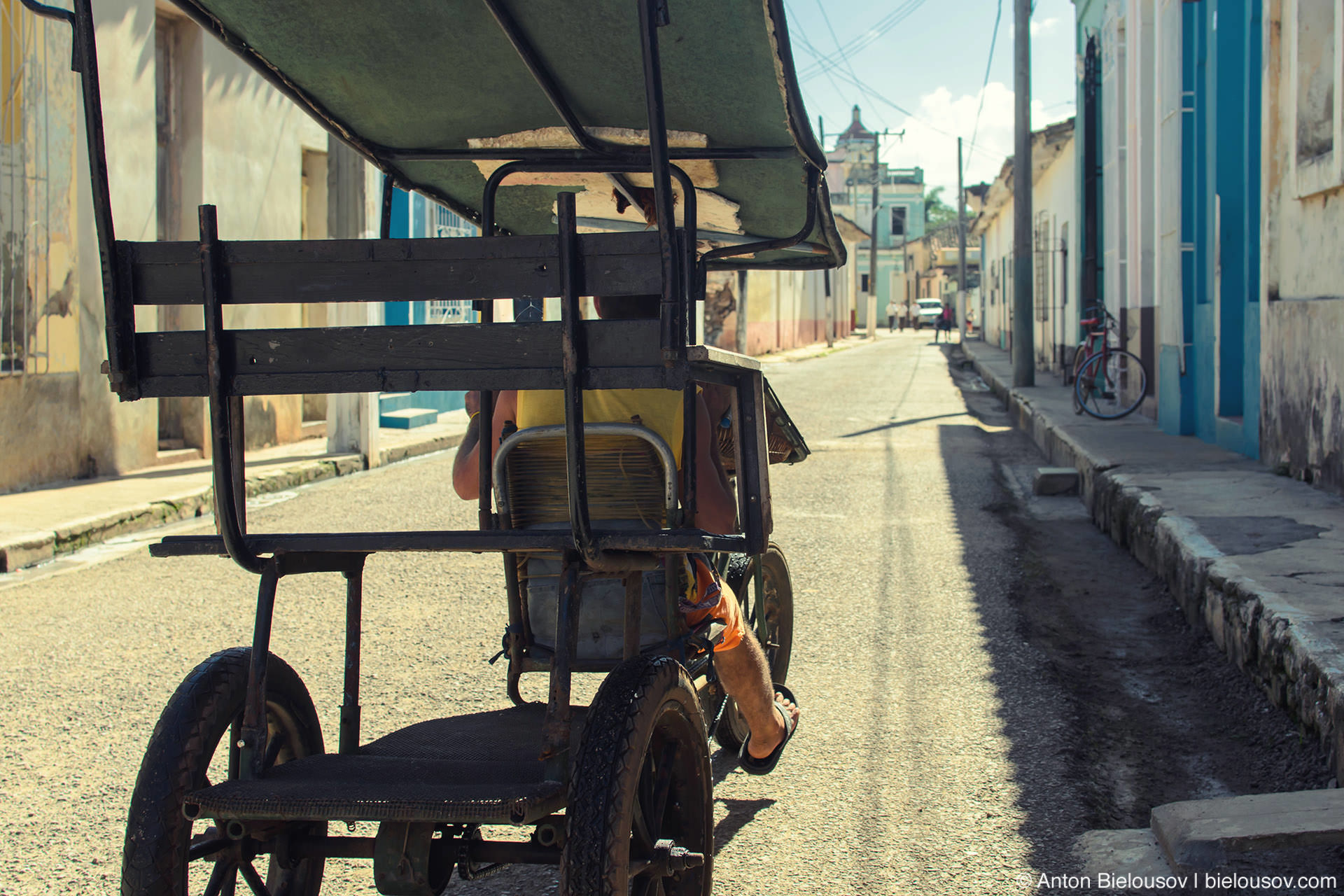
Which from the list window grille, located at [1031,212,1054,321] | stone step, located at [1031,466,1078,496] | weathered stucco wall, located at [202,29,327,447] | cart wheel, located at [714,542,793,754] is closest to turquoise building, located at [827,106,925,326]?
window grille, located at [1031,212,1054,321]

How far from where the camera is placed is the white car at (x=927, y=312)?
222 ft

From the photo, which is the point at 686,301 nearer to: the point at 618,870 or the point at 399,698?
the point at 618,870

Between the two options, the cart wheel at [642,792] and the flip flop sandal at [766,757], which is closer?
the cart wheel at [642,792]

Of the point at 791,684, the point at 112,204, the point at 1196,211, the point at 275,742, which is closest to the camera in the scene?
the point at 275,742

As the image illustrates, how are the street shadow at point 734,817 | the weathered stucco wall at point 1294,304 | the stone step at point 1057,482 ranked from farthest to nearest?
the stone step at point 1057,482 → the weathered stucco wall at point 1294,304 → the street shadow at point 734,817

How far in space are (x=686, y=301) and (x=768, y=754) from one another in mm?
1567

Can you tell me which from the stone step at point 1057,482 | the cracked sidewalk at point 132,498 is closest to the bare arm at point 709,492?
the cracked sidewalk at point 132,498

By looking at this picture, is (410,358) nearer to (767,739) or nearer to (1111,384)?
(767,739)

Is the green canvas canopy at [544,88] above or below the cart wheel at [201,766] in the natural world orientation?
above

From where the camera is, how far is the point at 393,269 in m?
2.24

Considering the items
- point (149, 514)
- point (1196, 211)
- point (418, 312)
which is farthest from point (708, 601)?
point (418, 312)

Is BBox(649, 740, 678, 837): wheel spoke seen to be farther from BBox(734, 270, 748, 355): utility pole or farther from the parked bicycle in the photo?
BBox(734, 270, 748, 355): utility pole

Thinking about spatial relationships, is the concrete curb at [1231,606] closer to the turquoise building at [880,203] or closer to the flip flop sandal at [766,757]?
the flip flop sandal at [766,757]

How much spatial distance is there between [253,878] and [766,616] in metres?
1.90
